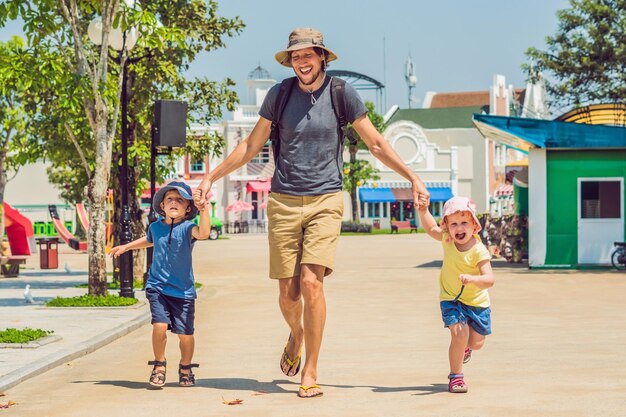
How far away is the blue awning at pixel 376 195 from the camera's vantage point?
3132 inches

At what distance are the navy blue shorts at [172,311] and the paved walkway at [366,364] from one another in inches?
17.1

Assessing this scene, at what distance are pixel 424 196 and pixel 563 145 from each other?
20256mm

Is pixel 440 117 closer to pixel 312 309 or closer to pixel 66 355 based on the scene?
pixel 66 355

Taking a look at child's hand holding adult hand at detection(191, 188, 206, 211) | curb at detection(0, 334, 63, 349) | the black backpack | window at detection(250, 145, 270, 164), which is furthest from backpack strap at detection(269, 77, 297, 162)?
window at detection(250, 145, 270, 164)

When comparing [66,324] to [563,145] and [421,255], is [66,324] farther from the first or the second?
[421,255]

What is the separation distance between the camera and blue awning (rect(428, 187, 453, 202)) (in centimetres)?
8138

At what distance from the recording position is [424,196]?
25.1 ft

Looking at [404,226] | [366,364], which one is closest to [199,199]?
[366,364]

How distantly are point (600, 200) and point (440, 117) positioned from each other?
219ft

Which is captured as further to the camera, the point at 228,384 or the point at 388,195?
the point at 388,195

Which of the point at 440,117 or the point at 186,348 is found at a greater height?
the point at 440,117

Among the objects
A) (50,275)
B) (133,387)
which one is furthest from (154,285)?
(50,275)

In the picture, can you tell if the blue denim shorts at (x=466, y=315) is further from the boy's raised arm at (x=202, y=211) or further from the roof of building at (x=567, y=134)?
the roof of building at (x=567, y=134)

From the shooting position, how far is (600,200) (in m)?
27.7
